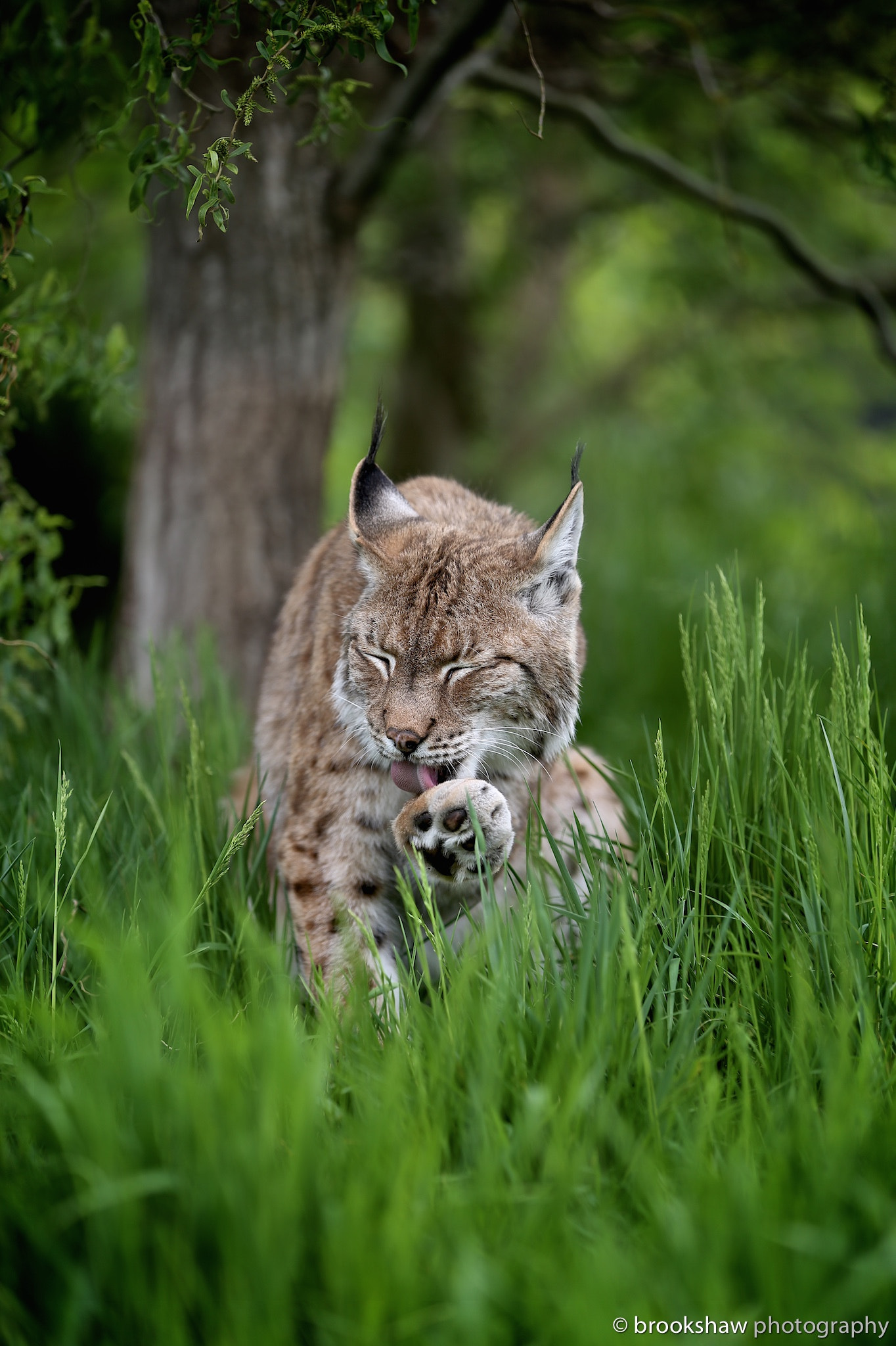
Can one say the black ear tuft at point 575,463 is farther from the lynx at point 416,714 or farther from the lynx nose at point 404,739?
the lynx nose at point 404,739

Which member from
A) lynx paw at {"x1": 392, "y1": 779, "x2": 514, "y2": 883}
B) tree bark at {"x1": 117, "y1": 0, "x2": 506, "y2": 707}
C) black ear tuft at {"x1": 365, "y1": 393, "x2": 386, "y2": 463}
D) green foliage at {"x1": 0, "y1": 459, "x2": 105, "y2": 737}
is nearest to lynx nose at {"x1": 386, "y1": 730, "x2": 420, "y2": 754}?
lynx paw at {"x1": 392, "y1": 779, "x2": 514, "y2": 883}

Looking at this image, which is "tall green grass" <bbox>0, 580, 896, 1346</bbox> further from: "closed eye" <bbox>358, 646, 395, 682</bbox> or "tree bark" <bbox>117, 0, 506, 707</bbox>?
"tree bark" <bbox>117, 0, 506, 707</bbox>

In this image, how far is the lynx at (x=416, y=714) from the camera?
284cm

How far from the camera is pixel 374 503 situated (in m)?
3.22

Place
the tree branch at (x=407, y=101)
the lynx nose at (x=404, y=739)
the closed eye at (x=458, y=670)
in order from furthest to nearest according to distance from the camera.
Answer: the tree branch at (x=407, y=101) → the closed eye at (x=458, y=670) → the lynx nose at (x=404, y=739)

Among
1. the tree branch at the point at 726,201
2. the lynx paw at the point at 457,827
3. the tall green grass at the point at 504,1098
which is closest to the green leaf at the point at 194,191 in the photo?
the tall green grass at the point at 504,1098

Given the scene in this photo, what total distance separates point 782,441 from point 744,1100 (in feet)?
35.8

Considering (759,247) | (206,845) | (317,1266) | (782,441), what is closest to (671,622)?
(206,845)

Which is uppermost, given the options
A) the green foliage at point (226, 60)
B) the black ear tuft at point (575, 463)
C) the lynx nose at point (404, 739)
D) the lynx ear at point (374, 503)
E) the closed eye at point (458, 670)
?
the green foliage at point (226, 60)

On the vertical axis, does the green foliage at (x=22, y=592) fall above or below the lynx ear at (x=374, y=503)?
below

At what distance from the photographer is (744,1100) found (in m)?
1.91

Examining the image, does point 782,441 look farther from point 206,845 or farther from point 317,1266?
point 317,1266

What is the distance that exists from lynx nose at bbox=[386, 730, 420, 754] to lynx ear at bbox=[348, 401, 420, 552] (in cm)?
58

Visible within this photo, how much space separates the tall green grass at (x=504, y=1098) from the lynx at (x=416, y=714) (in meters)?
0.24
